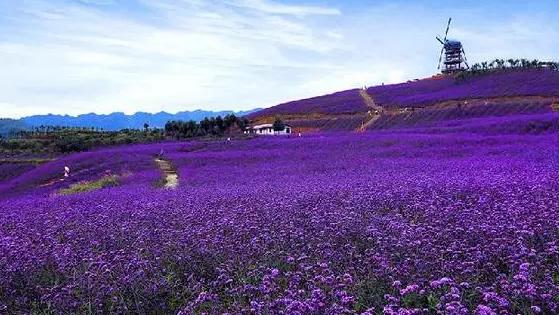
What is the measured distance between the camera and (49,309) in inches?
242

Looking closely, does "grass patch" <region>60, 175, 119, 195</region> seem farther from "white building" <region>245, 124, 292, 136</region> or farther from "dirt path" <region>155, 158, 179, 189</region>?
"white building" <region>245, 124, 292, 136</region>

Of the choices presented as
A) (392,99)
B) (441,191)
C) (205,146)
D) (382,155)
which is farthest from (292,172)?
(392,99)

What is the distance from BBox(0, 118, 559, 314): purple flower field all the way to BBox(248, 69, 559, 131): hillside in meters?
42.3

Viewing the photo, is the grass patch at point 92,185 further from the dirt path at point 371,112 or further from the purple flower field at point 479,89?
the purple flower field at point 479,89

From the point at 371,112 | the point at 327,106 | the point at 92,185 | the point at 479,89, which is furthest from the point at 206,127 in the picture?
the point at 92,185

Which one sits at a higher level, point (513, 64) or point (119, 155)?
point (513, 64)

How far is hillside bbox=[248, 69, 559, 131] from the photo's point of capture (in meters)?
54.3

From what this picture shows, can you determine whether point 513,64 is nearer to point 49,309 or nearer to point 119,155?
point 119,155

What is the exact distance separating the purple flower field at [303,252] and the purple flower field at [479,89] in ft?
166

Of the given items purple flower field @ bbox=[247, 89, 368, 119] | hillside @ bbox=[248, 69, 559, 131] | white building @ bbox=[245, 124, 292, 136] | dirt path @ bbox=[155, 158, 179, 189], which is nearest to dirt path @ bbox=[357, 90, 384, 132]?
hillside @ bbox=[248, 69, 559, 131]

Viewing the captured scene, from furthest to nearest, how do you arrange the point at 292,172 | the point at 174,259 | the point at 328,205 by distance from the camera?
the point at 292,172, the point at 328,205, the point at 174,259

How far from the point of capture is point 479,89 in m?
66.1

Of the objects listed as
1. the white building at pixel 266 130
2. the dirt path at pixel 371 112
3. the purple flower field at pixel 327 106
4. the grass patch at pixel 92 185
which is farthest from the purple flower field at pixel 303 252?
the purple flower field at pixel 327 106

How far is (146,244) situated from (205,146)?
120 ft
